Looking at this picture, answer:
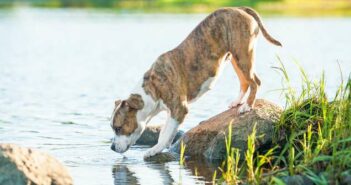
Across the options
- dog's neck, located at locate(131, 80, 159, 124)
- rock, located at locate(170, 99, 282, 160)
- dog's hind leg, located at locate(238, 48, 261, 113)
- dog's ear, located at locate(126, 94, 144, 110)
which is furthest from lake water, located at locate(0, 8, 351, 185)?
dog's hind leg, located at locate(238, 48, 261, 113)

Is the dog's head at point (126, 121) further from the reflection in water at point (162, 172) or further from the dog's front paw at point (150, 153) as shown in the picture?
the dog's front paw at point (150, 153)

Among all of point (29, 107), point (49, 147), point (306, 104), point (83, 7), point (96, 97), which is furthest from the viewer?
point (83, 7)

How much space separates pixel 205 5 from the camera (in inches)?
3066

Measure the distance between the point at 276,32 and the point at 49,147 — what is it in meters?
34.7

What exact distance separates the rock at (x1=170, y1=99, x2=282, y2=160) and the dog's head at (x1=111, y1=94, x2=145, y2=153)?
1261mm

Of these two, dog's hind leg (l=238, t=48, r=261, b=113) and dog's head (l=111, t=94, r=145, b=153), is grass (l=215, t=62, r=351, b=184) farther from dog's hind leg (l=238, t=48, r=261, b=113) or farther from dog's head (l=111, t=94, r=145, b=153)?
dog's head (l=111, t=94, r=145, b=153)

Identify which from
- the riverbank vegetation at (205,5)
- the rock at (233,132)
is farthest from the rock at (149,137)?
the riverbank vegetation at (205,5)

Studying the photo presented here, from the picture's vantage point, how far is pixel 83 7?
8338 centimetres

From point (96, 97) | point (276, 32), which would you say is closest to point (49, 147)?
point (96, 97)

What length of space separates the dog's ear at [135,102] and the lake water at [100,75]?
832 mm

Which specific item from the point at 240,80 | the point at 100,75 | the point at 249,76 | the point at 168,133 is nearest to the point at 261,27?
the point at 249,76

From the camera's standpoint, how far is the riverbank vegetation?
72562mm

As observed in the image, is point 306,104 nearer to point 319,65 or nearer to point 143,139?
point 143,139

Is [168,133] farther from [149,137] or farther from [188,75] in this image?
[149,137]
